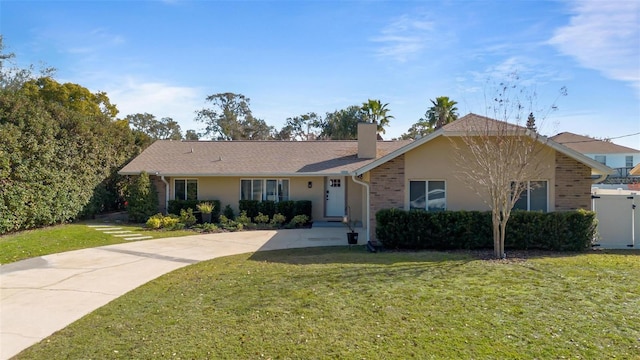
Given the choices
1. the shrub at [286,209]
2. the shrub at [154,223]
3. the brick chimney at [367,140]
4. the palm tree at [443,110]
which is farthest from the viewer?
the palm tree at [443,110]

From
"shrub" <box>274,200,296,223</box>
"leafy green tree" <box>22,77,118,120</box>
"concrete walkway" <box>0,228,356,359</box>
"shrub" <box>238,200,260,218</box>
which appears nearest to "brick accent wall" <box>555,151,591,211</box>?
"concrete walkway" <box>0,228,356,359</box>

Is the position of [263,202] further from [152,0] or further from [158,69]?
[152,0]

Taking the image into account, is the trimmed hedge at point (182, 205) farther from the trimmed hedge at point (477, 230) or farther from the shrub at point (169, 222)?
the trimmed hedge at point (477, 230)

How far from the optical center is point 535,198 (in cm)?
1158

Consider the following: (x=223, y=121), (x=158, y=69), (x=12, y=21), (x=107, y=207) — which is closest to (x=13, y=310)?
(x=158, y=69)

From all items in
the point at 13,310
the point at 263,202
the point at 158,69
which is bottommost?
the point at 13,310

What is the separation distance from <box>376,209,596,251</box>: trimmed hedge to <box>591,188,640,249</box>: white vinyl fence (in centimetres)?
91

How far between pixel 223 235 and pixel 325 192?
5397 millimetres

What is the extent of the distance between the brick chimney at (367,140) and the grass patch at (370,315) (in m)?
10.4

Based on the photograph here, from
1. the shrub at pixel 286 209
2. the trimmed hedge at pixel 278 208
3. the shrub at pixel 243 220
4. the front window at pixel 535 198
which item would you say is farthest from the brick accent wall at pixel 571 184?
the shrub at pixel 243 220

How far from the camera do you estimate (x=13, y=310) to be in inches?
233

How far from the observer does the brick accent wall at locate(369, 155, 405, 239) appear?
11867mm

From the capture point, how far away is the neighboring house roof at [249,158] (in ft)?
56.6

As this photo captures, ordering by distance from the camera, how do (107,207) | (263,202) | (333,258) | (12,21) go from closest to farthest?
1. (333,258)
2. (12,21)
3. (263,202)
4. (107,207)
